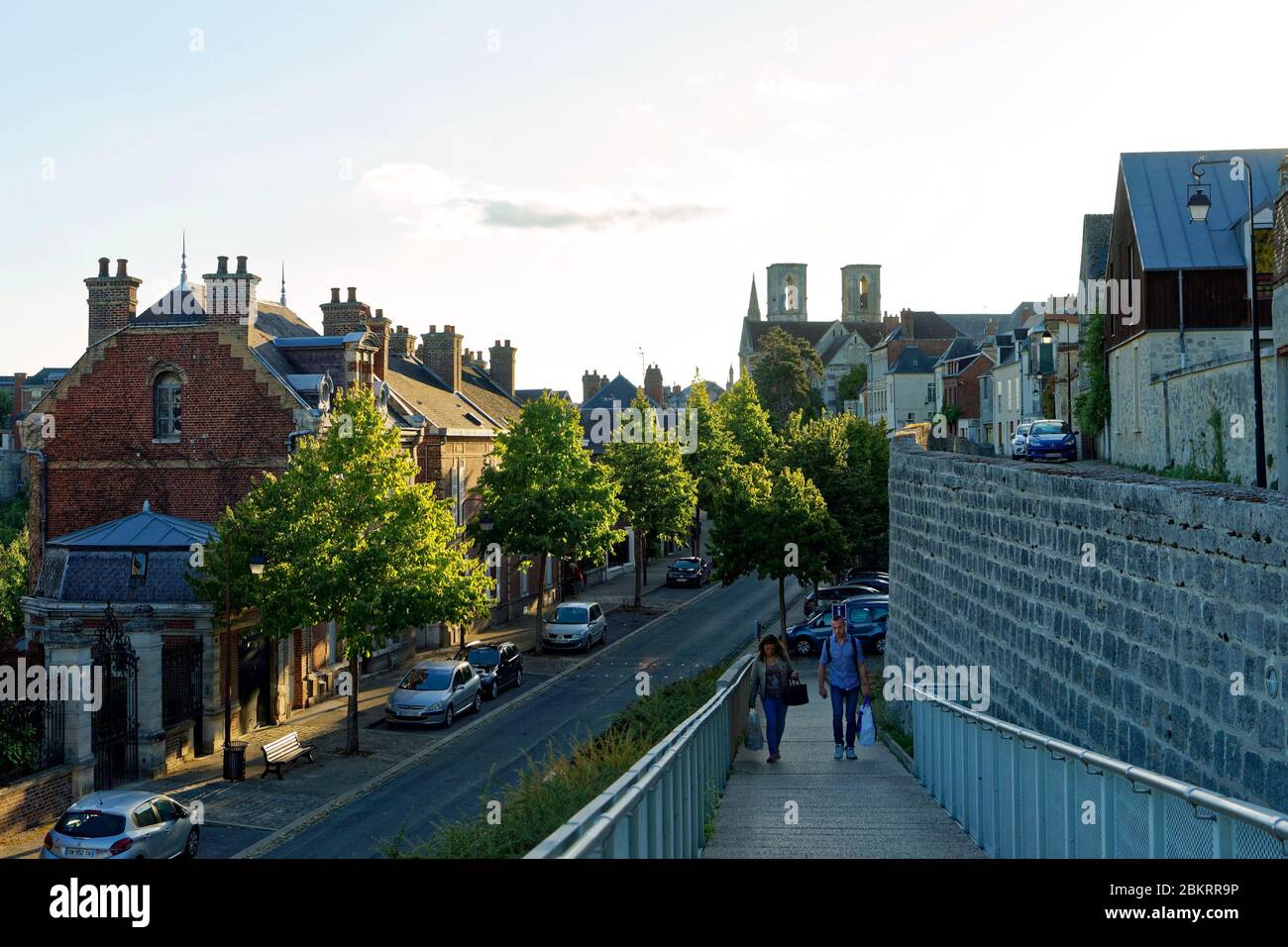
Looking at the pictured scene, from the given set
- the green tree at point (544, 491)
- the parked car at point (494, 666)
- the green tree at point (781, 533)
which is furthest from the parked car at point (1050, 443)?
the parked car at point (494, 666)

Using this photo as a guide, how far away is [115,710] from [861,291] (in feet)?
484

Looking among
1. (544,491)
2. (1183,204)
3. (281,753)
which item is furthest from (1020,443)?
(281,753)

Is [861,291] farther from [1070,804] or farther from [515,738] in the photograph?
[1070,804]

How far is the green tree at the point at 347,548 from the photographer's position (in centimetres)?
2639

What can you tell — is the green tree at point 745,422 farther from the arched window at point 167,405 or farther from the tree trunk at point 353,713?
the tree trunk at point 353,713

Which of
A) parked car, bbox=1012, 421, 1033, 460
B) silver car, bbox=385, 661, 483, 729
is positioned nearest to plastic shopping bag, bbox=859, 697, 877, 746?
silver car, bbox=385, 661, 483, 729

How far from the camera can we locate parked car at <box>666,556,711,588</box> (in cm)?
5772

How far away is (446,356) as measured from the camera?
2063 inches

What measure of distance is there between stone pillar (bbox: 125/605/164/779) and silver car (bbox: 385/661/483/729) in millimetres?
6273


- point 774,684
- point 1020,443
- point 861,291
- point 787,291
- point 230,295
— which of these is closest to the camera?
point 774,684

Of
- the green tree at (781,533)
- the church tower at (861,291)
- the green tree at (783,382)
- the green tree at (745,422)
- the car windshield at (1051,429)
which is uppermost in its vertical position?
the church tower at (861,291)

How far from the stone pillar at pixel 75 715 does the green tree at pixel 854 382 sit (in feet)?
348

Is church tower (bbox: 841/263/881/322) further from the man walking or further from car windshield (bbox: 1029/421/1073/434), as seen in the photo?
the man walking
